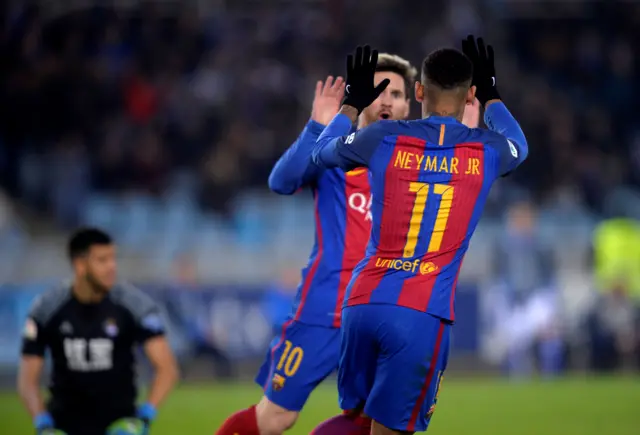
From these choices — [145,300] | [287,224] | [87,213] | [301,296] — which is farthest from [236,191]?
[301,296]

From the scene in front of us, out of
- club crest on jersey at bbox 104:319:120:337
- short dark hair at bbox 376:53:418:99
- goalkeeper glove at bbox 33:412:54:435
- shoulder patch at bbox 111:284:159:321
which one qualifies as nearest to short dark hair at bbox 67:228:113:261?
shoulder patch at bbox 111:284:159:321

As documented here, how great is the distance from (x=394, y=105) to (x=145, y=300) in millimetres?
2262

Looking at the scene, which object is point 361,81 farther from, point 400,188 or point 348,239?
point 348,239

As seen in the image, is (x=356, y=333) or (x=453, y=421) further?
(x=453, y=421)

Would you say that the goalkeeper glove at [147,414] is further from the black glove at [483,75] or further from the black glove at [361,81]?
the black glove at [483,75]

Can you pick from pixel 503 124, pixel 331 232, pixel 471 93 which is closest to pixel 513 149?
pixel 503 124

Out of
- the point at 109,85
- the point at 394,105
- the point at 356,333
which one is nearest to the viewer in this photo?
the point at 356,333

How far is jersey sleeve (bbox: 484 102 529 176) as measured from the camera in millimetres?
5289

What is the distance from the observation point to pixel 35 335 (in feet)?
24.0

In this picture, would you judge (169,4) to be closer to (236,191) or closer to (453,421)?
(236,191)

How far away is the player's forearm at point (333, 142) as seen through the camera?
5289 mm

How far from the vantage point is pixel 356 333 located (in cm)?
519

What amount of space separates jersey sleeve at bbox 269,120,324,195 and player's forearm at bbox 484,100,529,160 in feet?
3.23

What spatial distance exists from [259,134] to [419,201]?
1390cm
